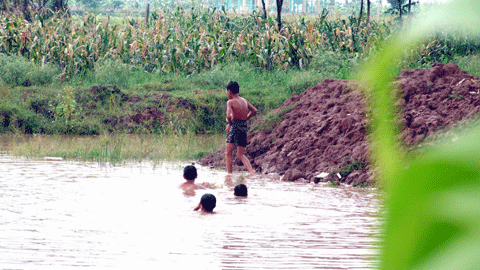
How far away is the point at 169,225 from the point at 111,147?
726 cm

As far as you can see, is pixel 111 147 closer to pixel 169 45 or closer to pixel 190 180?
pixel 190 180

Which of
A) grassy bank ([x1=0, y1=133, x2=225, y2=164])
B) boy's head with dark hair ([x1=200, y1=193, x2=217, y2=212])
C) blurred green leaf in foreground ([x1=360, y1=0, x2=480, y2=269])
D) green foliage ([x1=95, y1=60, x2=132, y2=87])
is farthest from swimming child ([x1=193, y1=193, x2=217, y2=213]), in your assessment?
green foliage ([x1=95, y1=60, x2=132, y2=87])

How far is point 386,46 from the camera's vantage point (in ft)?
1.45

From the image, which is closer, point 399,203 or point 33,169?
point 399,203

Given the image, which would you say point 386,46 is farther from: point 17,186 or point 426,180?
point 17,186

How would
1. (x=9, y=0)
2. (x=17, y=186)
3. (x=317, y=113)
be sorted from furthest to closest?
(x=9, y=0) → (x=317, y=113) → (x=17, y=186)

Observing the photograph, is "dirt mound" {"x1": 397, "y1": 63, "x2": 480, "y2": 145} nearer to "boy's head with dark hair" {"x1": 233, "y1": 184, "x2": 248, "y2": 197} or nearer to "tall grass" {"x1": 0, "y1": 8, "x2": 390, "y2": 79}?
"boy's head with dark hair" {"x1": 233, "y1": 184, "x2": 248, "y2": 197}

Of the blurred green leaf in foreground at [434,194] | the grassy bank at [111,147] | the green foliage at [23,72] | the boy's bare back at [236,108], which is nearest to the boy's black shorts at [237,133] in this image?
the boy's bare back at [236,108]

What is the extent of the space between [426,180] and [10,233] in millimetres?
6231

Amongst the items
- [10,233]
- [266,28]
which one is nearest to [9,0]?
[266,28]

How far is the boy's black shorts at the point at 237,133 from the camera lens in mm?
10914

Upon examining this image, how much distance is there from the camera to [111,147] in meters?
13.6

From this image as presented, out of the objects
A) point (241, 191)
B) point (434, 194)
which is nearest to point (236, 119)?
point (241, 191)

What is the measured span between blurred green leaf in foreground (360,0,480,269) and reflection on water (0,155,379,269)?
325cm
